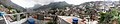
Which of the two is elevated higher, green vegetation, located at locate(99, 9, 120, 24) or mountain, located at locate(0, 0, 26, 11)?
mountain, located at locate(0, 0, 26, 11)

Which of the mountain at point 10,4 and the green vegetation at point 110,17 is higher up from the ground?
the mountain at point 10,4

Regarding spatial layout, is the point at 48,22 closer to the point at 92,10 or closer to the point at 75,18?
the point at 75,18

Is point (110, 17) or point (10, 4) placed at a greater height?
point (10, 4)

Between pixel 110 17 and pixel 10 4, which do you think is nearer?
pixel 110 17

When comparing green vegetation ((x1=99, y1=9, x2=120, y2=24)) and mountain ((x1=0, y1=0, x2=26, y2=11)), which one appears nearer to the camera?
green vegetation ((x1=99, y1=9, x2=120, y2=24))

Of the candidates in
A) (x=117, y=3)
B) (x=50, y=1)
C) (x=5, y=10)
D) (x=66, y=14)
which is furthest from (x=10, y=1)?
(x=117, y=3)

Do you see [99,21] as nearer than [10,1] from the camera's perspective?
Yes

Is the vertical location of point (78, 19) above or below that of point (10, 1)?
below

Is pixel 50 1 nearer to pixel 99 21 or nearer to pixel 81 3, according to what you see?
pixel 81 3

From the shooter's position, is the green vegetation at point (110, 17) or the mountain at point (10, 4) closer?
the green vegetation at point (110, 17)

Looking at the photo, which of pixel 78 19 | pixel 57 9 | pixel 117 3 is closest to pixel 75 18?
pixel 78 19
